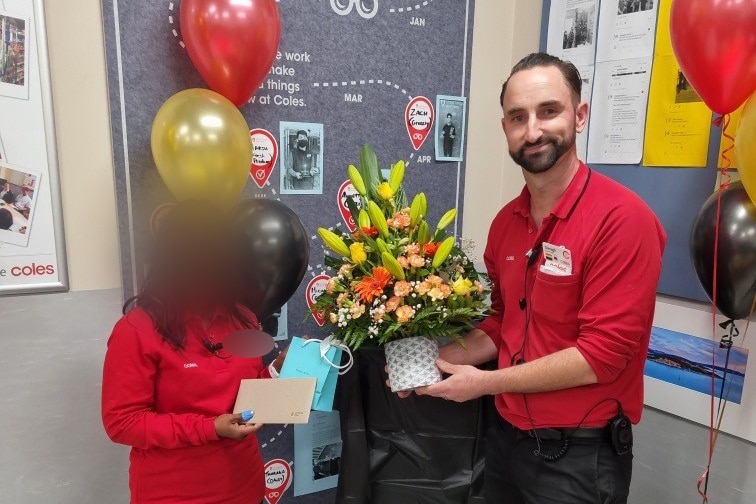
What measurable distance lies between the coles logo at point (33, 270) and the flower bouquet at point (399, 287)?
0.73 metres

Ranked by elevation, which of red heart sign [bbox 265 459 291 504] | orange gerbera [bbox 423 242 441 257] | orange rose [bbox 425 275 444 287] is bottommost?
red heart sign [bbox 265 459 291 504]

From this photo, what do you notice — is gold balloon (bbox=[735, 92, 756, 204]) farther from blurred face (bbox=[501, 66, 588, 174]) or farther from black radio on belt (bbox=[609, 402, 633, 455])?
black radio on belt (bbox=[609, 402, 633, 455])

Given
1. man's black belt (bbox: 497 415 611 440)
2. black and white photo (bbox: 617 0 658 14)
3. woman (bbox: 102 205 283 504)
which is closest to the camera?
woman (bbox: 102 205 283 504)

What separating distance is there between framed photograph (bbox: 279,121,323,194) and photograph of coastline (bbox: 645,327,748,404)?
3.74 ft

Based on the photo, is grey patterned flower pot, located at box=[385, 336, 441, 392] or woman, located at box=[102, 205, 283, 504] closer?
woman, located at box=[102, 205, 283, 504]

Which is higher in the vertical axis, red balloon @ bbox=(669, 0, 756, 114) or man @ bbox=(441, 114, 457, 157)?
red balloon @ bbox=(669, 0, 756, 114)

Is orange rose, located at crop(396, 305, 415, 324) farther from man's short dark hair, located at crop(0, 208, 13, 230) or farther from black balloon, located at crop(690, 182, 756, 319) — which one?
man's short dark hair, located at crop(0, 208, 13, 230)

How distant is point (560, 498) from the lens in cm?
114

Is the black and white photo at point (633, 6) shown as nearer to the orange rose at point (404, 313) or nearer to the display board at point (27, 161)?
the orange rose at point (404, 313)

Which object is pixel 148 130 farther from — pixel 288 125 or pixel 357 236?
pixel 357 236

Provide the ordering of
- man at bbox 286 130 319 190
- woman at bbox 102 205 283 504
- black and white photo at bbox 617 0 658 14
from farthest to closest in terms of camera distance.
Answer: man at bbox 286 130 319 190 < black and white photo at bbox 617 0 658 14 < woman at bbox 102 205 283 504

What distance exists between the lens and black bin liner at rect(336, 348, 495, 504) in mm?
1344

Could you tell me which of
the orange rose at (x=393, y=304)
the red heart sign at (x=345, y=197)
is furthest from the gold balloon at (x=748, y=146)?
the red heart sign at (x=345, y=197)

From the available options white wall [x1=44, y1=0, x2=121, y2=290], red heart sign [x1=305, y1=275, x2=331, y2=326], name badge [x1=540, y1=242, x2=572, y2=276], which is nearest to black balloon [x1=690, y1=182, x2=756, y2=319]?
name badge [x1=540, y1=242, x2=572, y2=276]
